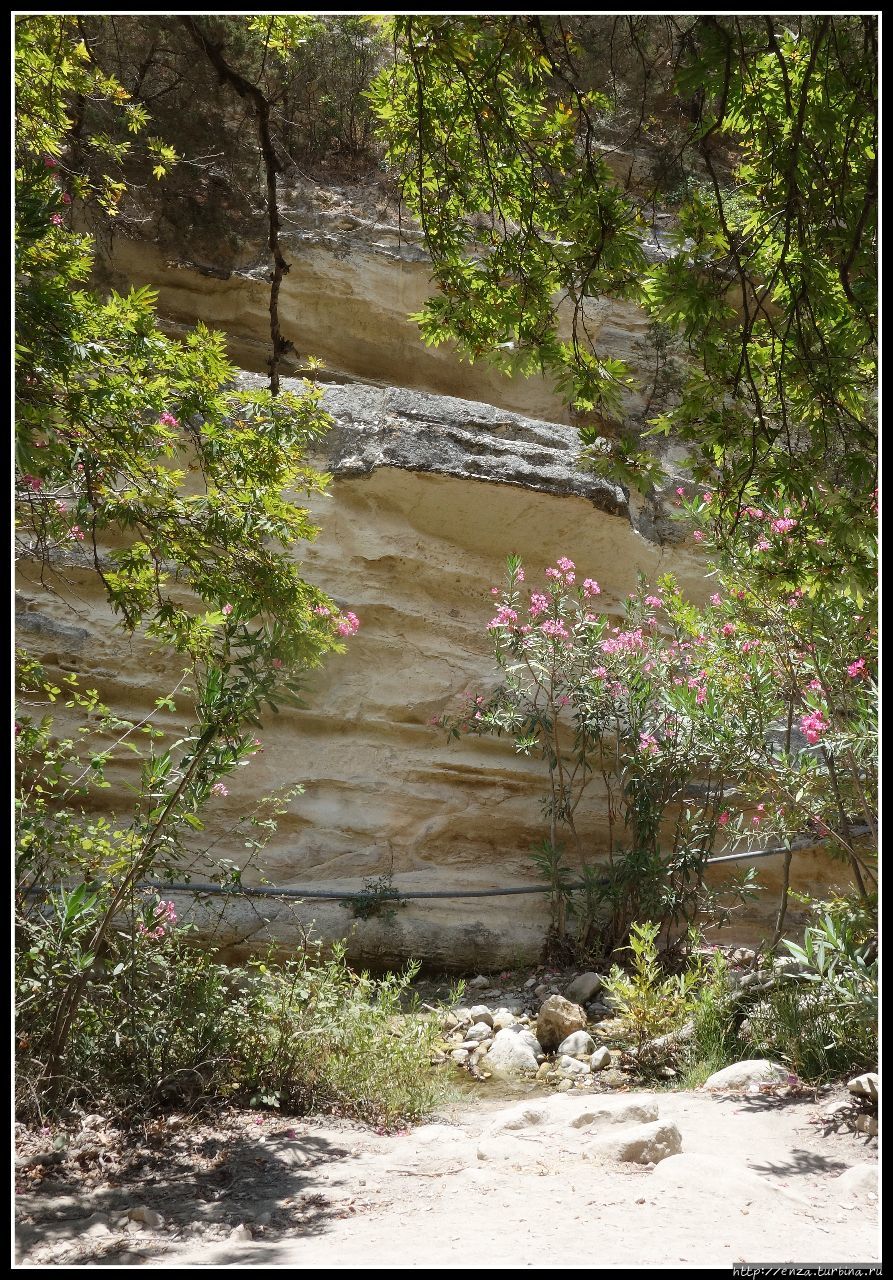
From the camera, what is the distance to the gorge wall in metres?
6.85

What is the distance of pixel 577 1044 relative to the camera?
206 inches

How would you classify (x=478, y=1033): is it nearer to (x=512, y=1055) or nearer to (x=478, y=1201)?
(x=512, y=1055)

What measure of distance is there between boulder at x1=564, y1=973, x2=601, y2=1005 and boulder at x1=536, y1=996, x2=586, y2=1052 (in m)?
0.50

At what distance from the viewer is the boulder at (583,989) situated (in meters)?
6.03

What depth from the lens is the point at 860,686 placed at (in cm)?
494

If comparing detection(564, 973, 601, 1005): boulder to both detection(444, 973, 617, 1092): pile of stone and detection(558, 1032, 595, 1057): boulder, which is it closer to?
detection(444, 973, 617, 1092): pile of stone

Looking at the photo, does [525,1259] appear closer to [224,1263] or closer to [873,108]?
[224,1263]

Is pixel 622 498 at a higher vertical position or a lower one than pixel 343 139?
lower

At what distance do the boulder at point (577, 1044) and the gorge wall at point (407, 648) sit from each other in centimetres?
166

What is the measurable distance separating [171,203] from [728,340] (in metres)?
7.20

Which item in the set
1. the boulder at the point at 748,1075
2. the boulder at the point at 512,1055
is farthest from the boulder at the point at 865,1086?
the boulder at the point at 512,1055

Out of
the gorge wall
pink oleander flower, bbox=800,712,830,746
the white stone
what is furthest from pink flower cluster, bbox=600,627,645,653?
the white stone

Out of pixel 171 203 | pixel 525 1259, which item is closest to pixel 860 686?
pixel 525 1259

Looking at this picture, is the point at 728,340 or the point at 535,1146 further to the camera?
the point at 535,1146
